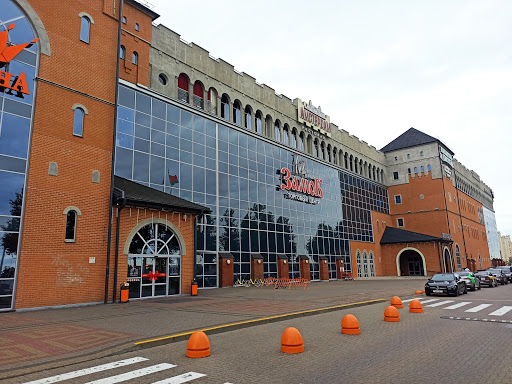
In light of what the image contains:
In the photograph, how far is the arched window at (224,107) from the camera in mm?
30067

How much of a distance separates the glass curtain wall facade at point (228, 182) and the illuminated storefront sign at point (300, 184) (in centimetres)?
54

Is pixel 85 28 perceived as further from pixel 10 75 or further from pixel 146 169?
pixel 146 169

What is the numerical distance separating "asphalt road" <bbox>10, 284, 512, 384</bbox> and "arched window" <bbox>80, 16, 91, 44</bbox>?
17010mm

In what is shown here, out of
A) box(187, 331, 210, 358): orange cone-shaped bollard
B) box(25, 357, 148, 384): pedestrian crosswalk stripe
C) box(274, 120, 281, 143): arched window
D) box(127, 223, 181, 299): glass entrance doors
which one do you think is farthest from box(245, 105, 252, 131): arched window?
box(25, 357, 148, 384): pedestrian crosswalk stripe

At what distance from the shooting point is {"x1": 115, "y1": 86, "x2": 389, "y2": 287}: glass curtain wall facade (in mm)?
22891

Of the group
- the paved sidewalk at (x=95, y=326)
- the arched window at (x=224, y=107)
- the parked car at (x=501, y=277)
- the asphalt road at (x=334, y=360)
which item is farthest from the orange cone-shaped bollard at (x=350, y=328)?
the parked car at (x=501, y=277)

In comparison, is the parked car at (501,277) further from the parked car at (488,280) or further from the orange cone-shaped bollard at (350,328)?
the orange cone-shaped bollard at (350,328)

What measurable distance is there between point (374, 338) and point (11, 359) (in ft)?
25.9

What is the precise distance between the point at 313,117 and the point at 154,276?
91.3 ft

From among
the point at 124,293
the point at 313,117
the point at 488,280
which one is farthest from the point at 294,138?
the point at 124,293

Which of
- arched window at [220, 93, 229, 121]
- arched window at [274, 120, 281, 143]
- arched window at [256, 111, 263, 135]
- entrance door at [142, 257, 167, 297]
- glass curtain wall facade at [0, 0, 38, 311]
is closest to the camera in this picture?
glass curtain wall facade at [0, 0, 38, 311]

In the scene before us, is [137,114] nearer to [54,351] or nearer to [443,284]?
[54,351]

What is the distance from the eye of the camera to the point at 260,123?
33938 mm

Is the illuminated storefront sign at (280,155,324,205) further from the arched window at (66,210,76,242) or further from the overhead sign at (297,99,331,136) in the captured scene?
the arched window at (66,210,76,242)
